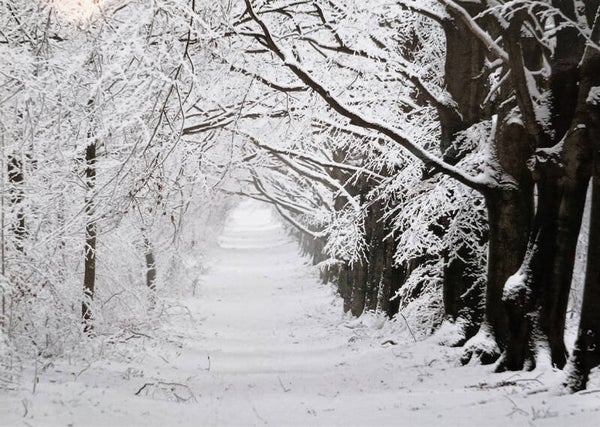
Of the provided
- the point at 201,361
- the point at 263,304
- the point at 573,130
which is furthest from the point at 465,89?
the point at 263,304

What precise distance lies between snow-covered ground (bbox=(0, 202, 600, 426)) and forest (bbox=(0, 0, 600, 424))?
0.48 metres

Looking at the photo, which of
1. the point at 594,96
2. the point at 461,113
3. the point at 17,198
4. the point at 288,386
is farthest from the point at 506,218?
the point at 17,198

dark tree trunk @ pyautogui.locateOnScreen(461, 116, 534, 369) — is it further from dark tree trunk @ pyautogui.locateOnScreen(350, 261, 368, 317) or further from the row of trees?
dark tree trunk @ pyautogui.locateOnScreen(350, 261, 368, 317)

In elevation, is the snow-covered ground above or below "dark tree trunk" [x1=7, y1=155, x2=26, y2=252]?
below

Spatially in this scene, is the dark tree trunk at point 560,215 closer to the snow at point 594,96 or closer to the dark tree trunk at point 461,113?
the snow at point 594,96

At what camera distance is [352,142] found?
1538 centimetres

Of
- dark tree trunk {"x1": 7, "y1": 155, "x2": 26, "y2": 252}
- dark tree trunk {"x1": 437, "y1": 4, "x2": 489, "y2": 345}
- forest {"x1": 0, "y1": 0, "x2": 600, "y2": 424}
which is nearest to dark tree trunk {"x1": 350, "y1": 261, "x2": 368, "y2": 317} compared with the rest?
forest {"x1": 0, "y1": 0, "x2": 600, "y2": 424}

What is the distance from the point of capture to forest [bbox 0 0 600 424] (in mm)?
6098

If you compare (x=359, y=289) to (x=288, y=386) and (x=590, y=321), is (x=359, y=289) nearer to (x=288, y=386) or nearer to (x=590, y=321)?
(x=288, y=386)

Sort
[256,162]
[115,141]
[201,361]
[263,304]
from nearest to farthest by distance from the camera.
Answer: [115,141], [201,361], [256,162], [263,304]

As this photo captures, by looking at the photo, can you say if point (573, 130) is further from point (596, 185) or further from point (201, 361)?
point (201, 361)

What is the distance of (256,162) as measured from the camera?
1720cm

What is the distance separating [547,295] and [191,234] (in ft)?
86.5

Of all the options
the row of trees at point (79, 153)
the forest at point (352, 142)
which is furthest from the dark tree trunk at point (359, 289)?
the row of trees at point (79, 153)
